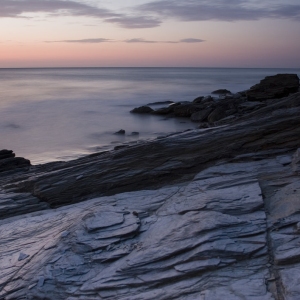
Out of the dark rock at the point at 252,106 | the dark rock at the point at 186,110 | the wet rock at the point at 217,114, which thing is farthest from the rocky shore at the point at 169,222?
the dark rock at the point at 186,110

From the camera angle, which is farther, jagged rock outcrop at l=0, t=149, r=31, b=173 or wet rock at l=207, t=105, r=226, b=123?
wet rock at l=207, t=105, r=226, b=123

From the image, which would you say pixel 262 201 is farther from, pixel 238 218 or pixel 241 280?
pixel 241 280

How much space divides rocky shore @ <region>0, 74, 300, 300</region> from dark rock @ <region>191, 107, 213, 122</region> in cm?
2078

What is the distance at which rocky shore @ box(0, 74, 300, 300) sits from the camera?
6160 millimetres

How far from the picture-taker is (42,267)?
7.00 m

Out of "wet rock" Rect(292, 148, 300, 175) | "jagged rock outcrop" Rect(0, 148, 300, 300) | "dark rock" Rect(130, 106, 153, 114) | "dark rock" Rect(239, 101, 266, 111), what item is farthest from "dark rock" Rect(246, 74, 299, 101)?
"jagged rock outcrop" Rect(0, 148, 300, 300)

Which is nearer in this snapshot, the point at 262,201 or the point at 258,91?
the point at 262,201

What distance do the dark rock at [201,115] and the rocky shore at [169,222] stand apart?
68.2 feet

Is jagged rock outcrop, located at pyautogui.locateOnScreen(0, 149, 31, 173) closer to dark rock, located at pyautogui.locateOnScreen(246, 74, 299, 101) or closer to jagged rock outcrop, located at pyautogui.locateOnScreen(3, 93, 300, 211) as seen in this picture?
jagged rock outcrop, located at pyautogui.locateOnScreen(3, 93, 300, 211)

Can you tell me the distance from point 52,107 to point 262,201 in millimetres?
42824

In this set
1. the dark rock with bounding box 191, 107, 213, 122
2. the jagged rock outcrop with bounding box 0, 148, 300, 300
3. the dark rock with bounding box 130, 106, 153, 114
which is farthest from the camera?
the dark rock with bounding box 130, 106, 153, 114

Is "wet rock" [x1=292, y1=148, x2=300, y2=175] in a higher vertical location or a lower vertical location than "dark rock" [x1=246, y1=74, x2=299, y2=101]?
lower

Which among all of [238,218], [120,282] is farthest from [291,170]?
[120,282]

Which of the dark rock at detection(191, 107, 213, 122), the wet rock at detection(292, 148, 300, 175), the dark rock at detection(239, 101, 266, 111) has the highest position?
the dark rock at detection(239, 101, 266, 111)
